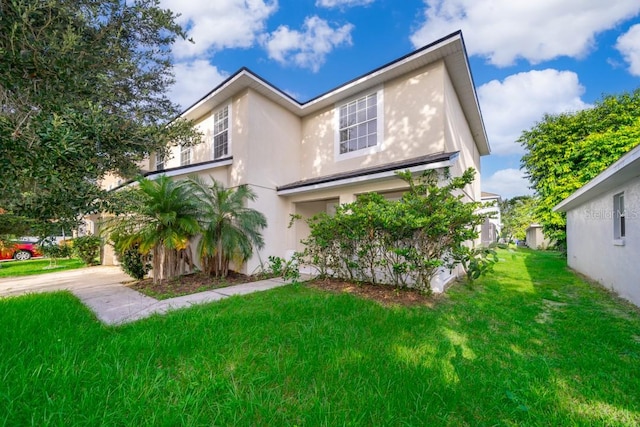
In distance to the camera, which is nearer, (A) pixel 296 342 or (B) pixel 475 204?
(A) pixel 296 342

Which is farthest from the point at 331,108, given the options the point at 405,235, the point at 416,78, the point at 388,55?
the point at 405,235

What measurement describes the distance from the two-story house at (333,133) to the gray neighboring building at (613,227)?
3480 millimetres

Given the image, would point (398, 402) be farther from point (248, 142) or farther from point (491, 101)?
point (491, 101)

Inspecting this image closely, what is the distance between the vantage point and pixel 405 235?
6383mm

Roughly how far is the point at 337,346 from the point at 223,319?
2.12 m

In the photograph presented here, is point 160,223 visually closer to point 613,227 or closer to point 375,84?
point 375,84

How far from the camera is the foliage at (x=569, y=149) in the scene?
47.4 ft

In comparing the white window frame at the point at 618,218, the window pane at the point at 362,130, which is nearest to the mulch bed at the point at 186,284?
the window pane at the point at 362,130

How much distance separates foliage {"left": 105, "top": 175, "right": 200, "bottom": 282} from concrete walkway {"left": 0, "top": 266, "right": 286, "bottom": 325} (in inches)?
48.8

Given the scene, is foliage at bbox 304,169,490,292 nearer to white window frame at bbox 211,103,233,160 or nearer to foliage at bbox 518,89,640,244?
white window frame at bbox 211,103,233,160

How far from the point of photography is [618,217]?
277 inches

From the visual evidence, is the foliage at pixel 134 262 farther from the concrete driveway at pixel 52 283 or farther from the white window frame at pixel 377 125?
the white window frame at pixel 377 125

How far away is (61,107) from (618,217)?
1229 centimetres

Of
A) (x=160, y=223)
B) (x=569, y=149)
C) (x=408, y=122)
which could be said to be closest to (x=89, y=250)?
(x=160, y=223)
